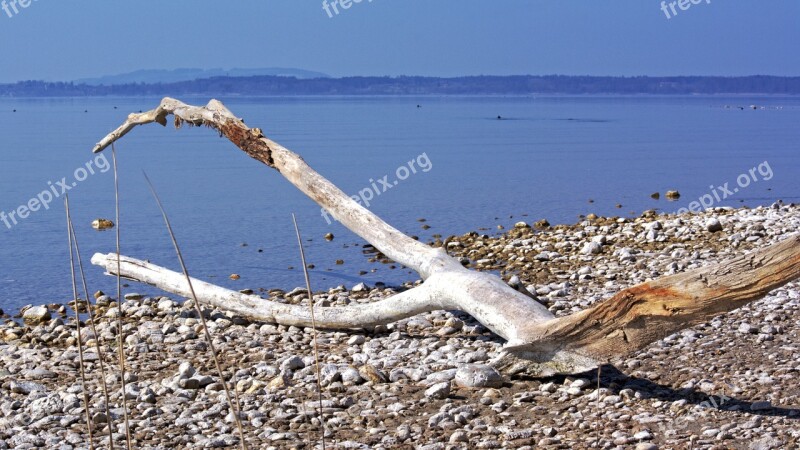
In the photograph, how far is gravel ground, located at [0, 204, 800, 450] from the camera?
5.23 meters

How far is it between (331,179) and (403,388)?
1562cm

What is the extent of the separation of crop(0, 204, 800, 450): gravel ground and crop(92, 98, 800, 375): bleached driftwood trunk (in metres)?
0.19

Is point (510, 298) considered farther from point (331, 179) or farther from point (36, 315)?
point (331, 179)

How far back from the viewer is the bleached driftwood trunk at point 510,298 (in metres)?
4.92

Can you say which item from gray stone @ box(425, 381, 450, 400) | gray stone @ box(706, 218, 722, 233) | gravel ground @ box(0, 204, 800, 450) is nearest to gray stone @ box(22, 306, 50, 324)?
gravel ground @ box(0, 204, 800, 450)

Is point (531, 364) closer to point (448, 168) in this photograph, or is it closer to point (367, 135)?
point (448, 168)

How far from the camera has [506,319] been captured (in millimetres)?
6266

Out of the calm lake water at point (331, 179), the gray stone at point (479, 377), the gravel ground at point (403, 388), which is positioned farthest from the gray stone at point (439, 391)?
the calm lake water at point (331, 179)

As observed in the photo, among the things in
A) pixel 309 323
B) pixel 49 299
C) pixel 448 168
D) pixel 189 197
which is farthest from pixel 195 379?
pixel 448 168

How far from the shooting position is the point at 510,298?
6.47 meters

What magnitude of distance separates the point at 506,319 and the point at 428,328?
5.37ft

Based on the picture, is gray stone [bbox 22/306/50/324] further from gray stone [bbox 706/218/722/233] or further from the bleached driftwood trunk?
gray stone [bbox 706/218/722/233]

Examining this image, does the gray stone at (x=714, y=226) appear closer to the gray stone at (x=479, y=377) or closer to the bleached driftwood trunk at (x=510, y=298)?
the bleached driftwood trunk at (x=510, y=298)

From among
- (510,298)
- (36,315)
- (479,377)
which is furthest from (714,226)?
(36,315)
